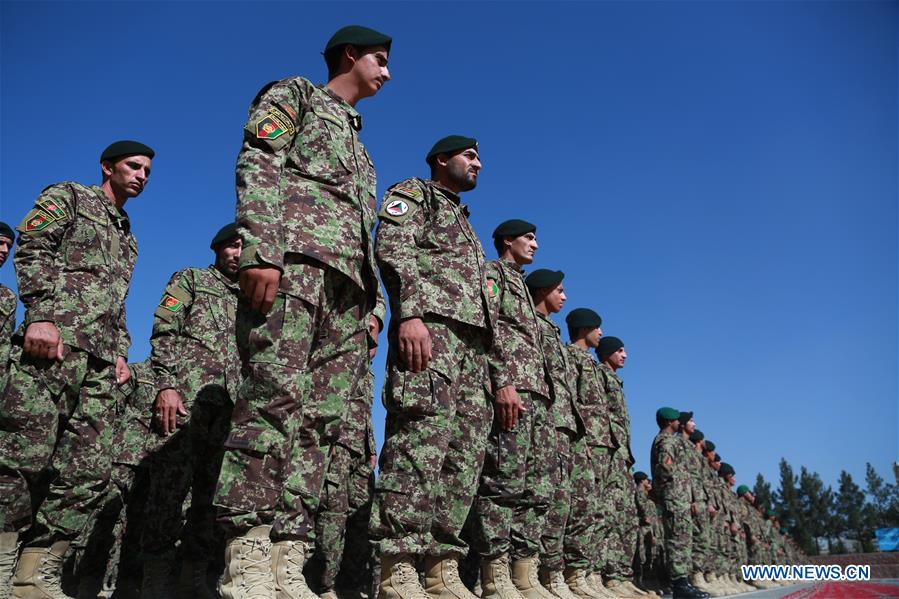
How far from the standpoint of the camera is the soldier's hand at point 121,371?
420cm

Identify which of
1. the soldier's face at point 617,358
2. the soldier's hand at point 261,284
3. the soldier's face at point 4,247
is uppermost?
the soldier's face at point 617,358

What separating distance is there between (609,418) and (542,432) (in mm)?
2711

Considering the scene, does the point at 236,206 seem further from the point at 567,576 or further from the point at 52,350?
the point at 567,576

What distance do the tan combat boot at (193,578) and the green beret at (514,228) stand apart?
3.57 meters

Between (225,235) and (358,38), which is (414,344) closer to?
(358,38)

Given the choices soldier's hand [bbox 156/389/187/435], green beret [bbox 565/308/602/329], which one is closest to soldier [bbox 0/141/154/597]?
soldier's hand [bbox 156/389/187/435]

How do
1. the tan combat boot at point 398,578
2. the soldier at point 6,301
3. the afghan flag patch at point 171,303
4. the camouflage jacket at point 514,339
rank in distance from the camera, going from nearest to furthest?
the tan combat boot at point 398,578, the camouflage jacket at point 514,339, the afghan flag patch at point 171,303, the soldier at point 6,301

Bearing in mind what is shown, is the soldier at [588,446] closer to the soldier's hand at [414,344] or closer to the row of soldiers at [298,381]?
the row of soldiers at [298,381]

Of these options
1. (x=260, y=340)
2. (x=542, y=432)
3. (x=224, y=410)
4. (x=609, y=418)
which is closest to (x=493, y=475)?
(x=542, y=432)

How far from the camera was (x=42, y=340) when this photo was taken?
3.59 meters

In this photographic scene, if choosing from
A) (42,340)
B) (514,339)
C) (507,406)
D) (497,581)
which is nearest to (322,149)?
(42,340)

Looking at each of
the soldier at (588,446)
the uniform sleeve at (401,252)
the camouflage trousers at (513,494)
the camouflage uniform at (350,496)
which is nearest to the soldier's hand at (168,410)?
the camouflage uniform at (350,496)

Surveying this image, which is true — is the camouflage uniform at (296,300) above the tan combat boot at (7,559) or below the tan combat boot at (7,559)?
above

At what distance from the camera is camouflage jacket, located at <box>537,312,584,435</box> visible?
230 inches
